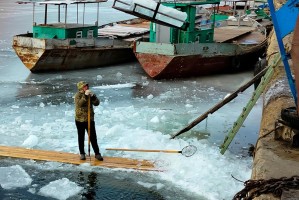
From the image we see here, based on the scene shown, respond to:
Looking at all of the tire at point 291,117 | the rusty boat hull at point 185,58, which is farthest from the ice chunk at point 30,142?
the rusty boat hull at point 185,58

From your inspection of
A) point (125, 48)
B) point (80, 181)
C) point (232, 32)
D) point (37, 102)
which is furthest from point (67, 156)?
point (232, 32)

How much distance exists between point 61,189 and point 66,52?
10.7 m

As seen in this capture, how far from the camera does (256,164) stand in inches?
201

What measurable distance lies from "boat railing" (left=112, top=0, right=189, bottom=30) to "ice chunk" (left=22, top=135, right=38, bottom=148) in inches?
246

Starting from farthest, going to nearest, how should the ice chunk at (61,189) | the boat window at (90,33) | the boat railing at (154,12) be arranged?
the boat window at (90,33), the boat railing at (154,12), the ice chunk at (61,189)

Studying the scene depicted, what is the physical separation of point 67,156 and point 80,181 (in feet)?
3.55

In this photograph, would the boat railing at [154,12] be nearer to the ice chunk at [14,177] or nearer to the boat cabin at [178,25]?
the boat cabin at [178,25]

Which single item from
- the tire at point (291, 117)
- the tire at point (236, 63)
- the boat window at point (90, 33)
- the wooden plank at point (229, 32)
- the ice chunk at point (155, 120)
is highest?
the tire at point (291, 117)

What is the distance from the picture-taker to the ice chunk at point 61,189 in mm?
7449

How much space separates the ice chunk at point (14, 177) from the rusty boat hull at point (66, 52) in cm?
904

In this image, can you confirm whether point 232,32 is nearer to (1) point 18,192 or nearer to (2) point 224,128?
(2) point 224,128

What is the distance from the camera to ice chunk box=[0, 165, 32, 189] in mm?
7791

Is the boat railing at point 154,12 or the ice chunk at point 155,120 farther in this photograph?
the boat railing at point 154,12

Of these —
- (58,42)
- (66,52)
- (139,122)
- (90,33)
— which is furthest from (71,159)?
(90,33)
